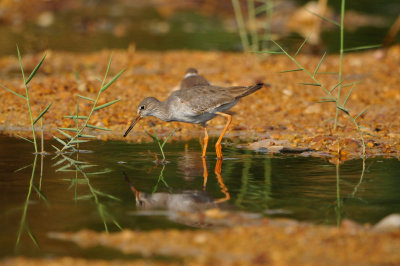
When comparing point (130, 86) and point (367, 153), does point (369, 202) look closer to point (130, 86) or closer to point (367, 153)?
point (367, 153)

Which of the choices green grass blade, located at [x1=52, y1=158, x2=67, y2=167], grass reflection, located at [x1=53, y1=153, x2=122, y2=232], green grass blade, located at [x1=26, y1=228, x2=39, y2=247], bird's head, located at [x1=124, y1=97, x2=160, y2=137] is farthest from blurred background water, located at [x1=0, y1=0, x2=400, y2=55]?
green grass blade, located at [x1=26, y1=228, x2=39, y2=247]

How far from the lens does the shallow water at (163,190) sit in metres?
5.72

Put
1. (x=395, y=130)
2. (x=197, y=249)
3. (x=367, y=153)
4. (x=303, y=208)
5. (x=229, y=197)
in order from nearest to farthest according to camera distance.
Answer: (x=197, y=249) < (x=303, y=208) < (x=229, y=197) < (x=367, y=153) < (x=395, y=130)

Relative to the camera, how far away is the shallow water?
5.72m

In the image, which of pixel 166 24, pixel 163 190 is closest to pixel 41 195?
pixel 163 190

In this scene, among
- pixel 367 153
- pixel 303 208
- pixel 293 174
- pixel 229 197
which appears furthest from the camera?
pixel 367 153

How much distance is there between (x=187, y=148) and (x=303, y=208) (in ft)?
10.0

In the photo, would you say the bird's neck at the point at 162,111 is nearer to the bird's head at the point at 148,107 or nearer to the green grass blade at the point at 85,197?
the bird's head at the point at 148,107

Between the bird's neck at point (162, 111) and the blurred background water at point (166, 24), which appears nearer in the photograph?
the bird's neck at point (162, 111)

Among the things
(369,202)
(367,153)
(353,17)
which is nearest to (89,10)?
(353,17)

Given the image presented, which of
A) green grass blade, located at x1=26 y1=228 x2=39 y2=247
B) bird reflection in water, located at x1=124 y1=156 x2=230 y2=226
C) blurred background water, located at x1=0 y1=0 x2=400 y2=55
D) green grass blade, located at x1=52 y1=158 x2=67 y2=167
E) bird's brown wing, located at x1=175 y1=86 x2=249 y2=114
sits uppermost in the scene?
blurred background water, located at x1=0 y1=0 x2=400 y2=55

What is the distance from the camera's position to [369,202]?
6438 mm

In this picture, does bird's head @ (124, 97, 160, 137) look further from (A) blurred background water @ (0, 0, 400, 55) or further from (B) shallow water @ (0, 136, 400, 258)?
(A) blurred background water @ (0, 0, 400, 55)

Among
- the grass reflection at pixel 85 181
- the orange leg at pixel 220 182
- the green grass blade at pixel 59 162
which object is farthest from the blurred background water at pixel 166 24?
the grass reflection at pixel 85 181
